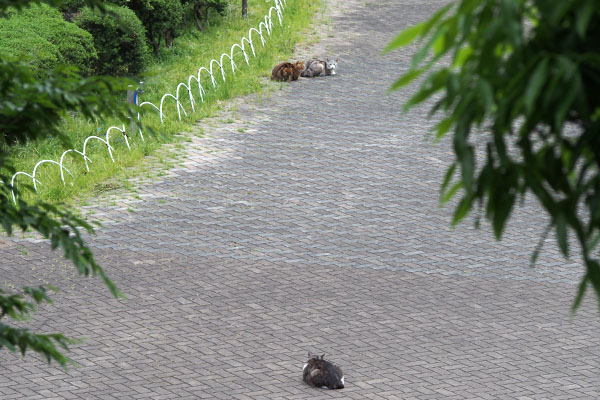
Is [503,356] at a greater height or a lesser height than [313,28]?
lesser

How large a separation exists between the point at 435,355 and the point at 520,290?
7.61ft

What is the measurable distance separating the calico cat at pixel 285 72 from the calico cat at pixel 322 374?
13007mm

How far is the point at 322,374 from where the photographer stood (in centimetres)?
901

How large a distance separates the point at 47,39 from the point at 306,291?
34.2 feet

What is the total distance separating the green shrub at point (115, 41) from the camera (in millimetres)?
20406

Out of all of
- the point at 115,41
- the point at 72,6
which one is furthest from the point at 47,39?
the point at 72,6

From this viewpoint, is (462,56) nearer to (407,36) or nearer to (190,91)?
(407,36)

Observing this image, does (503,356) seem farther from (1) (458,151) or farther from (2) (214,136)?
(2) (214,136)

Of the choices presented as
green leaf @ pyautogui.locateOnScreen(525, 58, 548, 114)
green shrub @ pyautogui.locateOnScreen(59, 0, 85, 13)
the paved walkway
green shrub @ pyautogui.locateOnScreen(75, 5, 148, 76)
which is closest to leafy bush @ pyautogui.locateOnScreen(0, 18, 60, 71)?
green shrub @ pyautogui.locateOnScreen(59, 0, 85, 13)

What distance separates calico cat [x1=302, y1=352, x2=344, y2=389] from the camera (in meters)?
9.01

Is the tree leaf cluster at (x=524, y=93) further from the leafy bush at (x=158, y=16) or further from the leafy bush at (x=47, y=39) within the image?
the leafy bush at (x=158, y=16)

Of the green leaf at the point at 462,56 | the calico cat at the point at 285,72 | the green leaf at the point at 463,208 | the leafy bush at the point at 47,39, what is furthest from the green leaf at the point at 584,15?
the calico cat at the point at 285,72

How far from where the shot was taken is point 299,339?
33.8 ft

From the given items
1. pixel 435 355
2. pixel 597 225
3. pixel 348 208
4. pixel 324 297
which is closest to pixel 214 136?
pixel 348 208
